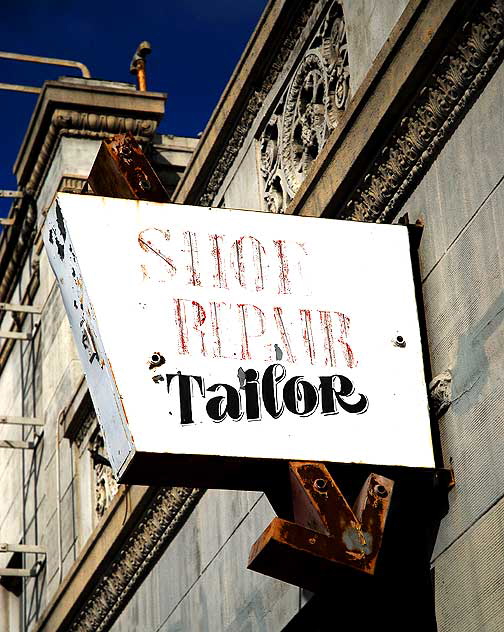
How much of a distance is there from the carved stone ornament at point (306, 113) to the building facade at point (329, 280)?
0.02m

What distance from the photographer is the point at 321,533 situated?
902 cm

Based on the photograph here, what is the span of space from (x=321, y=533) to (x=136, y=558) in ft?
19.9

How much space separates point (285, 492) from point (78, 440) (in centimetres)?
925

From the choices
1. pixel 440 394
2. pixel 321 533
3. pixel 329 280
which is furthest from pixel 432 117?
pixel 321 533

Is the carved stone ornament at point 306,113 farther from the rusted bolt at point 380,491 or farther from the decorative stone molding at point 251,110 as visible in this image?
the rusted bolt at point 380,491

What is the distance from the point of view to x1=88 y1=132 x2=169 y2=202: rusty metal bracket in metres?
10.5

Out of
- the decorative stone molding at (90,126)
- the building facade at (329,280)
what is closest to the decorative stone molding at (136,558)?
the building facade at (329,280)

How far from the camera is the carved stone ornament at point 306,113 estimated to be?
11.4 metres

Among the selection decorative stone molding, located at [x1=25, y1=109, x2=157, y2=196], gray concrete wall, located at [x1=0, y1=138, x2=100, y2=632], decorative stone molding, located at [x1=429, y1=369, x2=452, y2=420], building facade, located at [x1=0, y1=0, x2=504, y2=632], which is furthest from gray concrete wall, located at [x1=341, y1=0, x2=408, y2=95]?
decorative stone molding, located at [x1=25, y1=109, x2=157, y2=196]

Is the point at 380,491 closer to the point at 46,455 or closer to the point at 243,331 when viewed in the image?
the point at 243,331

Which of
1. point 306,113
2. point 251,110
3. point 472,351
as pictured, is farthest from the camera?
point 251,110

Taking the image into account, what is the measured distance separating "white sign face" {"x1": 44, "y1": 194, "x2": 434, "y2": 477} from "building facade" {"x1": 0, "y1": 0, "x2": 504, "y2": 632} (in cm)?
17

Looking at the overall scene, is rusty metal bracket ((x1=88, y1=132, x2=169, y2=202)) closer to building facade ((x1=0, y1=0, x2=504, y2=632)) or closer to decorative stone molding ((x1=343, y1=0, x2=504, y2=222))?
building facade ((x1=0, y1=0, x2=504, y2=632))

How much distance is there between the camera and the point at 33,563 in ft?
65.2
